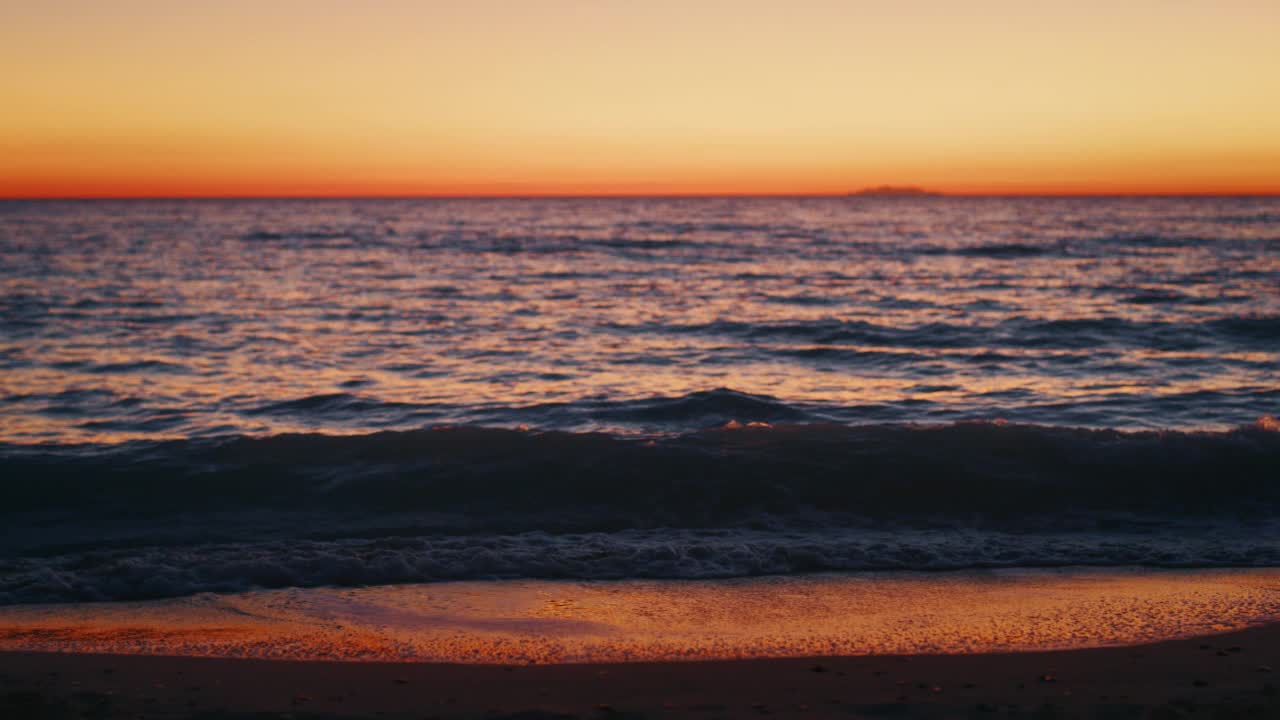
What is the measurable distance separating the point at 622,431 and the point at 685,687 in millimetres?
7404

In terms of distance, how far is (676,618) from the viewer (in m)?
5.77

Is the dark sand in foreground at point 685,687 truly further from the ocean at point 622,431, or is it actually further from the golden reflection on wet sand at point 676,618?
the ocean at point 622,431

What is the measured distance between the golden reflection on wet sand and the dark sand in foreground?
196mm

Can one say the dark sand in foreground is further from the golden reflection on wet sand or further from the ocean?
the ocean

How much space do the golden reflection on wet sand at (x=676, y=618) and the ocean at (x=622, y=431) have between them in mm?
372

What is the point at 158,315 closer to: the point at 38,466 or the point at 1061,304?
the point at 38,466

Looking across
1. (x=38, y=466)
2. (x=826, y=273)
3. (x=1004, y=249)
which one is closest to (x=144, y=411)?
(x=38, y=466)

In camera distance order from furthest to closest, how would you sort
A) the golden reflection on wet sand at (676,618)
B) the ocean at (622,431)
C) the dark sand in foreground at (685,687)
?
the ocean at (622,431) < the golden reflection on wet sand at (676,618) < the dark sand in foreground at (685,687)

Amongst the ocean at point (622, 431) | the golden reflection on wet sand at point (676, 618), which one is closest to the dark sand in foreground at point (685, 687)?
the golden reflection on wet sand at point (676, 618)

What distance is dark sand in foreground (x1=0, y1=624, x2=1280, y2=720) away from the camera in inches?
169

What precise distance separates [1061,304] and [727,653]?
20898 mm

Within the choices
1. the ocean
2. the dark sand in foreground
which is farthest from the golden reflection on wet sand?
the ocean

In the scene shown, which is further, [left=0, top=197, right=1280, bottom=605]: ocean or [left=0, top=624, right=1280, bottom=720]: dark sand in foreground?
[left=0, top=197, right=1280, bottom=605]: ocean

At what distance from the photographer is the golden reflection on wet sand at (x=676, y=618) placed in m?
5.20
